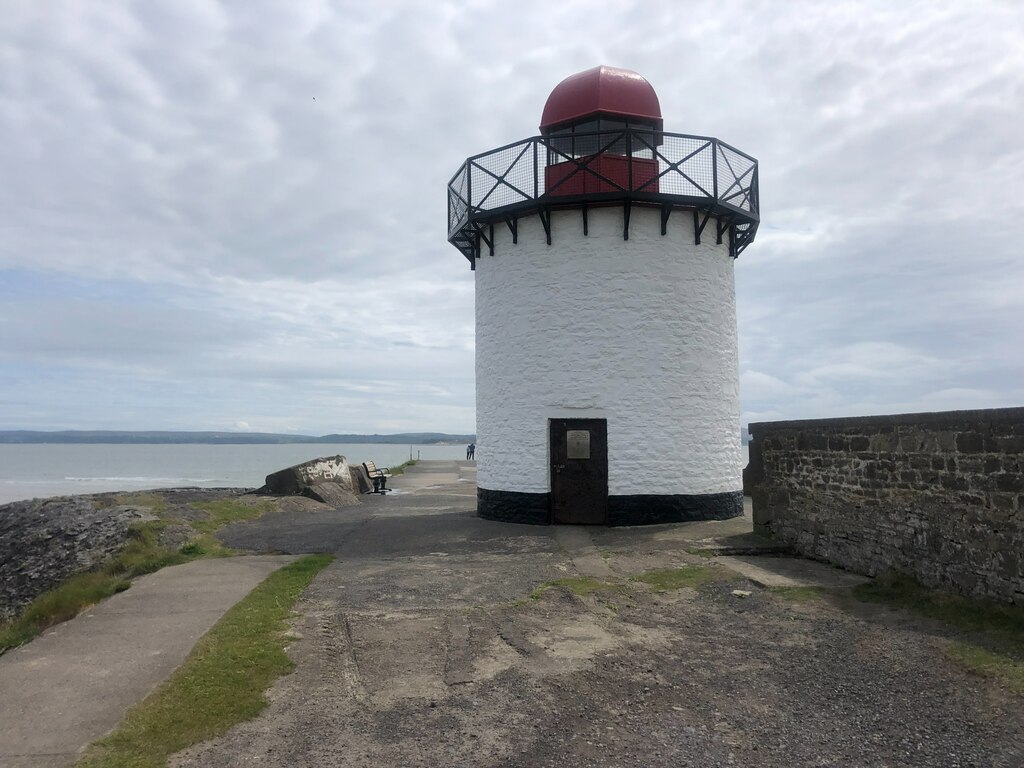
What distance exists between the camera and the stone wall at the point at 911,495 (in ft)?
19.6

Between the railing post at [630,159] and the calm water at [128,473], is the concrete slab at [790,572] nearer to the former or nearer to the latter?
the railing post at [630,159]

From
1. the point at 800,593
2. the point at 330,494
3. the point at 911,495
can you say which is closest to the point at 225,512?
the point at 330,494

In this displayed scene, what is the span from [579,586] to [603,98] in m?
9.74

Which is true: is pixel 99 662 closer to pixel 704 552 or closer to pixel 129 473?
pixel 704 552

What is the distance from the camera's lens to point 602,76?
13.5m

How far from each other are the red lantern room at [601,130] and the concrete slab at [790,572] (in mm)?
6850

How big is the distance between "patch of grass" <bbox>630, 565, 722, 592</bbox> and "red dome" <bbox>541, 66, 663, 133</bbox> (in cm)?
901

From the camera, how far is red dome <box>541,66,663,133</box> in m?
13.4

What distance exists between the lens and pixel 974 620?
5.80 m

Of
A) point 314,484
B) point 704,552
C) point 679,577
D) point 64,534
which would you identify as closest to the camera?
point 679,577

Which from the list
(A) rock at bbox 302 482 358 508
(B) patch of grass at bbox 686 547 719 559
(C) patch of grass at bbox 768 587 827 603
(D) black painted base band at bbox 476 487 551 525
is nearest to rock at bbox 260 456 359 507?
(A) rock at bbox 302 482 358 508

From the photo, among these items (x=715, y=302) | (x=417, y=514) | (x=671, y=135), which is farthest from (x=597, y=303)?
(x=417, y=514)

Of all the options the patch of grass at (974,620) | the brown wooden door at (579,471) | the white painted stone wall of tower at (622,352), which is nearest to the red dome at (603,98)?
the white painted stone wall of tower at (622,352)

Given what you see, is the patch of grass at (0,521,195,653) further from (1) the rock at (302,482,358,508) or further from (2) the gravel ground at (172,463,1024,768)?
(1) the rock at (302,482,358,508)
